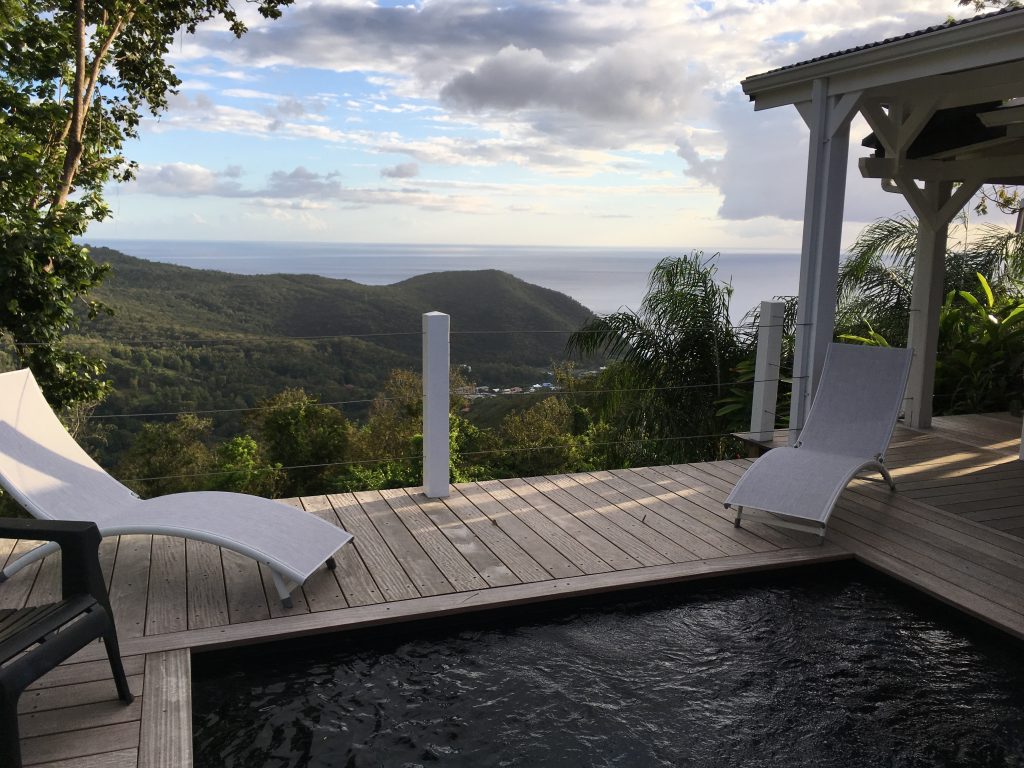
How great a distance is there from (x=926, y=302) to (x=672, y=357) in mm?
2120

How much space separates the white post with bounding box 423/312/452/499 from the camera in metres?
4.33

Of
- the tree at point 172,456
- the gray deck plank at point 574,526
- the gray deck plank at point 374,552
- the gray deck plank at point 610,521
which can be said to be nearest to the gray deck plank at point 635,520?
the gray deck plank at point 610,521

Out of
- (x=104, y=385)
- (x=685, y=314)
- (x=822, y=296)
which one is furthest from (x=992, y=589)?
(x=104, y=385)

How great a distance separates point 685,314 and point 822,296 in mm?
2269

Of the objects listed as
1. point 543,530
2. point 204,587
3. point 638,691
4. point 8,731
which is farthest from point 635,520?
point 8,731

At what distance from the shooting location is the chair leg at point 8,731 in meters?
1.92

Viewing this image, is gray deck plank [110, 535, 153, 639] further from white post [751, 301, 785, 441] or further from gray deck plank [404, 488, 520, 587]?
white post [751, 301, 785, 441]

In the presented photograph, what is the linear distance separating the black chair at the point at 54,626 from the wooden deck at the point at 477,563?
0.81 feet

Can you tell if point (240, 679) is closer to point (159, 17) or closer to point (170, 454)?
point (170, 454)

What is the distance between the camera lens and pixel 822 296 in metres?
5.10

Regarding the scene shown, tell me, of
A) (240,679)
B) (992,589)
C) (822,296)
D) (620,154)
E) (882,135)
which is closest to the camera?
(240,679)

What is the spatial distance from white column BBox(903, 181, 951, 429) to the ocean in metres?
1.71

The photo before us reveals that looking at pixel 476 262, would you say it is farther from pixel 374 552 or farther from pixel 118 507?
pixel 118 507

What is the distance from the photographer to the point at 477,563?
3611 millimetres
